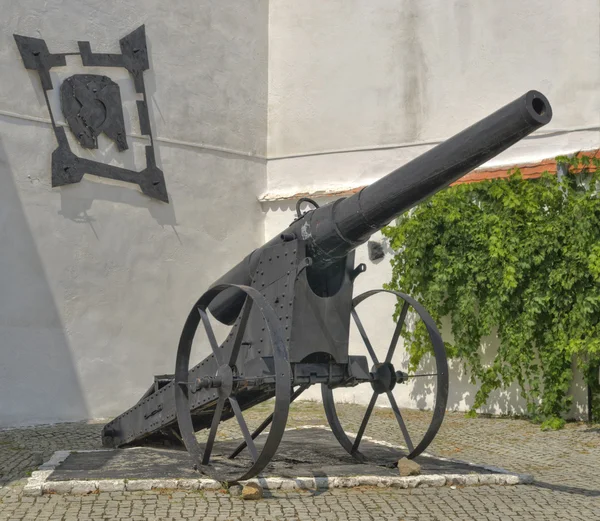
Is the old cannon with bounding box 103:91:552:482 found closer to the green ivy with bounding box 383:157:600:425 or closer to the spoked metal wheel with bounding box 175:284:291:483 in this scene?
the spoked metal wheel with bounding box 175:284:291:483

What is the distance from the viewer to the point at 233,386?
593cm

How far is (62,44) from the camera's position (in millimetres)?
9969

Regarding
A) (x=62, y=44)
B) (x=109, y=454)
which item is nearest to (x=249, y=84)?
(x=62, y=44)

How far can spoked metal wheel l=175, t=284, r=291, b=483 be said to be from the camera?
527 centimetres

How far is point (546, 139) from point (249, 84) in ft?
13.3

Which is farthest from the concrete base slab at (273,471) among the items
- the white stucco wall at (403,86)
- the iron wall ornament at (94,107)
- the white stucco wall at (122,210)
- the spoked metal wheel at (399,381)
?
the iron wall ornament at (94,107)

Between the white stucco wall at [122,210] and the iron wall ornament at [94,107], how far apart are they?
10cm

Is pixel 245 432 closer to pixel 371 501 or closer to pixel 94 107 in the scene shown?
pixel 371 501

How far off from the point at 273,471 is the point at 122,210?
5.05m

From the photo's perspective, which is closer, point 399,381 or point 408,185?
point 408,185

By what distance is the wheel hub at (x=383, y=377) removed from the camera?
21.6 ft

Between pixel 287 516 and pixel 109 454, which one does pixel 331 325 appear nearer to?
pixel 287 516

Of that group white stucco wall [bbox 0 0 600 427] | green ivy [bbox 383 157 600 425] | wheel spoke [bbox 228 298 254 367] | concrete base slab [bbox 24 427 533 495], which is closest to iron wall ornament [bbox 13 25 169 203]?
white stucco wall [bbox 0 0 600 427]

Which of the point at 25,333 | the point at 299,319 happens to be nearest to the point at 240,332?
the point at 299,319
